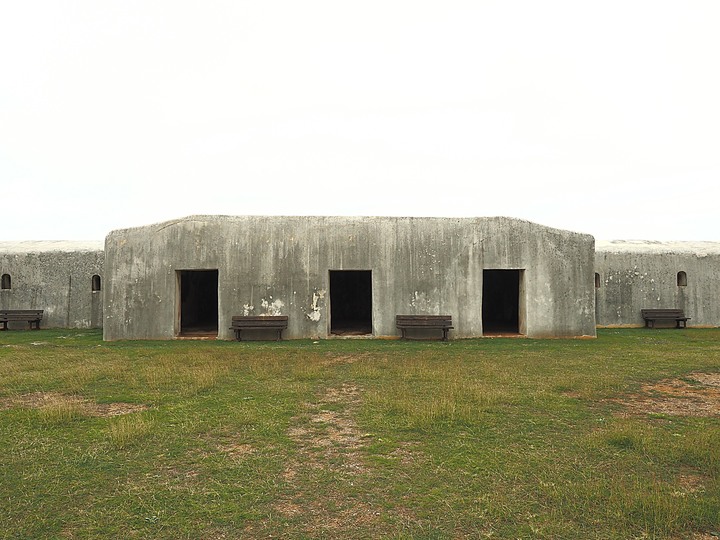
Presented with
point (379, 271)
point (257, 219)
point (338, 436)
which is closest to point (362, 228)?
point (379, 271)

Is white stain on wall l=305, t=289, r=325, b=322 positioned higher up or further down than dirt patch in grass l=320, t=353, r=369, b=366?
higher up

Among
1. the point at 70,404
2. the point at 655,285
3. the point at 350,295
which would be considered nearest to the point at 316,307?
the point at 350,295

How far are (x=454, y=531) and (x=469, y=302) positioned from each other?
12666 millimetres

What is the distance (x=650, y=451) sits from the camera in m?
5.46

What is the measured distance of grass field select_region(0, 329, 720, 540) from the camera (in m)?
4.03

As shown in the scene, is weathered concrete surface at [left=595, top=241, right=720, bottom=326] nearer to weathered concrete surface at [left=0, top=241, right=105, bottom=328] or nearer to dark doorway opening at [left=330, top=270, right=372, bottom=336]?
dark doorway opening at [left=330, top=270, right=372, bottom=336]

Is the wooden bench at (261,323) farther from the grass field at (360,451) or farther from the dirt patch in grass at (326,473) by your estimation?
the dirt patch in grass at (326,473)

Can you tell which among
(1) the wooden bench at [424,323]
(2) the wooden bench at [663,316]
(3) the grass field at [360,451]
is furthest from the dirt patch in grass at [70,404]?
(2) the wooden bench at [663,316]

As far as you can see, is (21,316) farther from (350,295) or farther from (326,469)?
(326,469)

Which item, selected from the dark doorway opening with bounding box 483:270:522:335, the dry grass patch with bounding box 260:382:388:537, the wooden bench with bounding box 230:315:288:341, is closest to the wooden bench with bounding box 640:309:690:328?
the dark doorway opening with bounding box 483:270:522:335

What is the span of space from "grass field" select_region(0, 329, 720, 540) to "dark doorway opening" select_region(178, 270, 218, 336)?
38.0ft

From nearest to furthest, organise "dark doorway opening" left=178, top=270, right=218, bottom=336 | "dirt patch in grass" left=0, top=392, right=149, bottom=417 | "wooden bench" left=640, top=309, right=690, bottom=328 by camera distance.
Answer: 1. "dirt patch in grass" left=0, top=392, right=149, bottom=417
2. "wooden bench" left=640, top=309, right=690, bottom=328
3. "dark doorway opening" left=178, top=270, right=218, bottom=336

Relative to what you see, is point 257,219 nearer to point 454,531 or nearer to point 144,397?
point 144,397

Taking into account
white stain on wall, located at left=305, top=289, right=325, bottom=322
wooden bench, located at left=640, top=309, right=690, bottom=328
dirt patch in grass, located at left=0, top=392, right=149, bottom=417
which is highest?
white stain on wall, located at left=305, top=289, right=325, bottom=322
